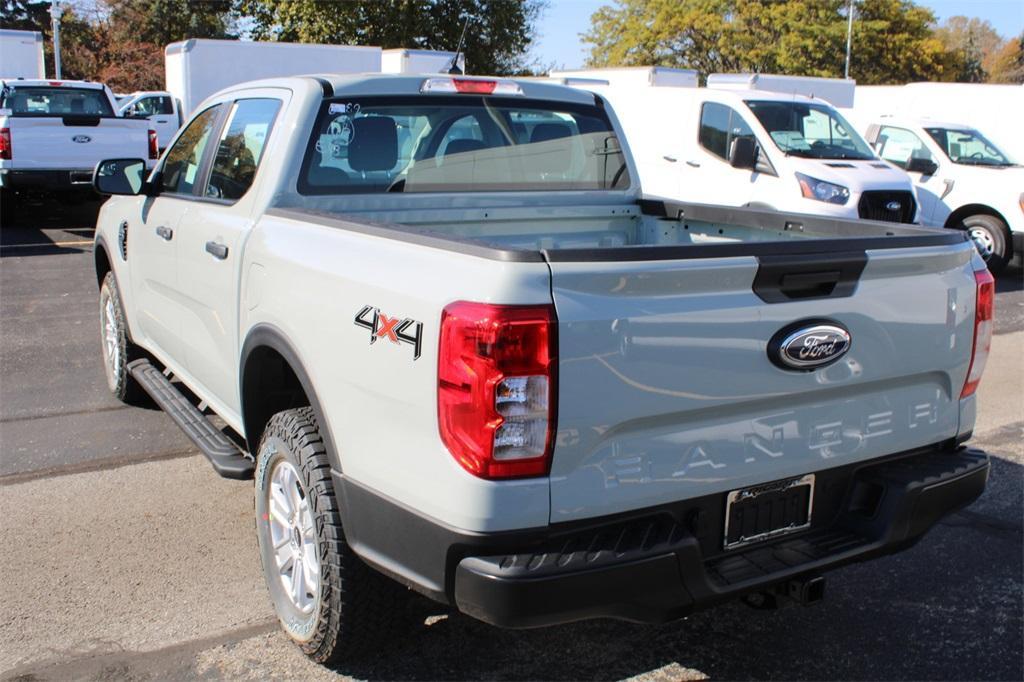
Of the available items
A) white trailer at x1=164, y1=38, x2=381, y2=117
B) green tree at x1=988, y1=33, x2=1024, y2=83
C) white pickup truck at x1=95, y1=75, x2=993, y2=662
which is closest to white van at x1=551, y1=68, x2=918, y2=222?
white pickup truck at x1=95, y1=75, x2=993, y2=662

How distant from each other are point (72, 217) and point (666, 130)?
9470 mm

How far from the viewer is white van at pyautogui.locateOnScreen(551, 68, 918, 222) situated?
10641 millimetres

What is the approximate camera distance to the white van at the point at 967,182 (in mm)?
12016

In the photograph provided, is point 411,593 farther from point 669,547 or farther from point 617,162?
point 617,162

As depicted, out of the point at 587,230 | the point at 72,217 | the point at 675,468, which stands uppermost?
the point at 587,230

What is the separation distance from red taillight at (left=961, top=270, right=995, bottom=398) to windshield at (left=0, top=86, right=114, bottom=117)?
45.5ft

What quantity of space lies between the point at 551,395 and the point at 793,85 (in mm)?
20360

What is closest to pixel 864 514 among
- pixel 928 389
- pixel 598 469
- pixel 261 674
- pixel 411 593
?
pixel 928 389

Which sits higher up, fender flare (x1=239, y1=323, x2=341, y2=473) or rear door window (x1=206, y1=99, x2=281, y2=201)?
rear door window (x1=206, y1=99, x2=281, y2=201)

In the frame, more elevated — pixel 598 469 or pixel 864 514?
pixel 598 469

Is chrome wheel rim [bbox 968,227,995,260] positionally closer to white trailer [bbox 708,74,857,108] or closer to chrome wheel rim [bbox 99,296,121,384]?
white trailer [bbox 708,74,857,108]

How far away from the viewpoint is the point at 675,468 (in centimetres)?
262

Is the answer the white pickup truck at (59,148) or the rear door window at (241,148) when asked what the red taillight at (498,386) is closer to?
the rear door window at (241,148)

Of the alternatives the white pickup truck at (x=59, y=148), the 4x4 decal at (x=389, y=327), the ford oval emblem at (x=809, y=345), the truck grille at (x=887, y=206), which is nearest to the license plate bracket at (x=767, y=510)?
the ford oval emblem at (x=809, y=345)
